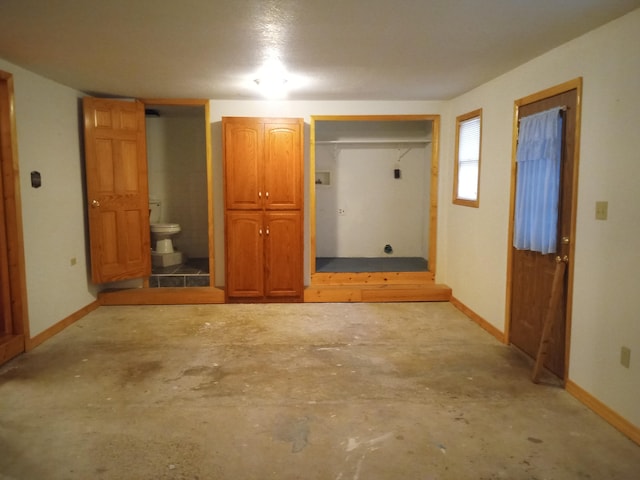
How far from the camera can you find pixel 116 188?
5.06 m

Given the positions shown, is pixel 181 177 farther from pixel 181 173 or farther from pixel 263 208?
pixel 263 208

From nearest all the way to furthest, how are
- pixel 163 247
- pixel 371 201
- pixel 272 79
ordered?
pixel 272 79 < pixel 163 247 < pixel 371 201

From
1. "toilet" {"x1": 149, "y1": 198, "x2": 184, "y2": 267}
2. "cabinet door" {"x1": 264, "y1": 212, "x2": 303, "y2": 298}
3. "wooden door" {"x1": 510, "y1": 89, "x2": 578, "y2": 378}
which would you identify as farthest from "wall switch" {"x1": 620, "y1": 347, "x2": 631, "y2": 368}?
"toilet" {"x1": 149, "y1": 198, "x2": 184, "y2": 267}

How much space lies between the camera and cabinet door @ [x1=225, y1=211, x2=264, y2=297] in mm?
5262

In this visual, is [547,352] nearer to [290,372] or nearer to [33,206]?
[290,372]

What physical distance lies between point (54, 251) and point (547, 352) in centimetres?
440

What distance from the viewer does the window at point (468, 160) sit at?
473cm

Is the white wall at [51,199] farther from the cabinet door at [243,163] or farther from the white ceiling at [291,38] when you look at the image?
the cabinet door at [243,163]

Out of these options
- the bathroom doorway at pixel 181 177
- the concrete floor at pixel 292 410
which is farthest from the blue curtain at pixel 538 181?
the bathroom doorway at pixel 181 177

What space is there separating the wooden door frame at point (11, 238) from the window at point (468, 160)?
4.19 meters

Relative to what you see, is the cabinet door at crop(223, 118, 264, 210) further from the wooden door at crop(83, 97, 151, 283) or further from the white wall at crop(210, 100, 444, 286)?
the wooden door at crop(83, 97, 151, 283)

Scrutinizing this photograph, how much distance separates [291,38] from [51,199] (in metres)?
2.86

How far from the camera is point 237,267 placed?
5.29m

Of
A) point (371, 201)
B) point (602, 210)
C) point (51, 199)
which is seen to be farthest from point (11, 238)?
point (371, 201)
